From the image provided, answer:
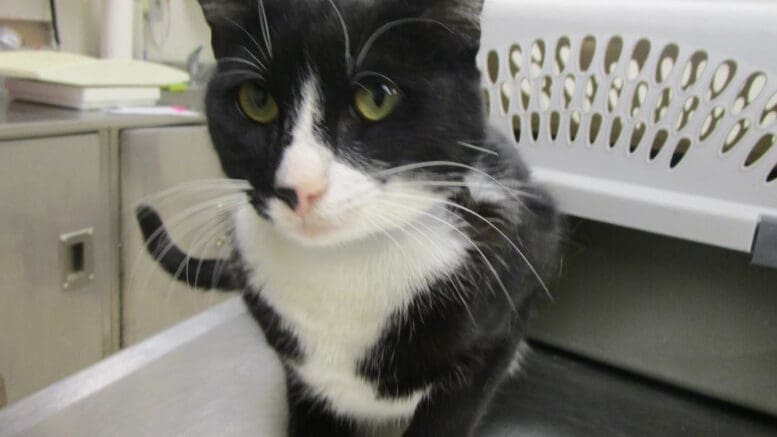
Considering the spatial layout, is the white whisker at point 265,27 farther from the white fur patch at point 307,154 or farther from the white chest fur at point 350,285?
the white chest fur at point 350,285

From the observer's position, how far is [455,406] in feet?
1.73

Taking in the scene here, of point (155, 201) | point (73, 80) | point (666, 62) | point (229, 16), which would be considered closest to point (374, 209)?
point (229, 16)

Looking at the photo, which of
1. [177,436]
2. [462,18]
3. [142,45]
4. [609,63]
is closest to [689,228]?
[609,63]

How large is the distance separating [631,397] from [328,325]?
0.41m

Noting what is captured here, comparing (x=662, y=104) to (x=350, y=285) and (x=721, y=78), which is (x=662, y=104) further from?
(x=350, y=285)

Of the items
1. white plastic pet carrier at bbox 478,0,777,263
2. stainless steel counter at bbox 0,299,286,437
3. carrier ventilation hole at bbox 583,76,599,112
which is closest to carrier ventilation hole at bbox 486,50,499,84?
white plastic pet carrier at bbox 478,0,777,263

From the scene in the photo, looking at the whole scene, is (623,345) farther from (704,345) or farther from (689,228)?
(689,228)

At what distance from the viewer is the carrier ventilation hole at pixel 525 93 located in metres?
0.70

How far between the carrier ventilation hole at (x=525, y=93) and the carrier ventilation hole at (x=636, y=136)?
4.8 inches

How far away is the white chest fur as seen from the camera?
0.49 metres

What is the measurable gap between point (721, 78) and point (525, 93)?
0.66ft

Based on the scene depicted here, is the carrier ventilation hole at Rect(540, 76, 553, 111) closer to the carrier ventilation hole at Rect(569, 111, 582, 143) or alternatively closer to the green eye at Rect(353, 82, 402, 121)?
the carrier ventilation hole at Rect(569, 111, 582, 143)

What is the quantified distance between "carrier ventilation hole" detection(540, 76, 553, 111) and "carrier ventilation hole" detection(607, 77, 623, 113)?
0.21 ft

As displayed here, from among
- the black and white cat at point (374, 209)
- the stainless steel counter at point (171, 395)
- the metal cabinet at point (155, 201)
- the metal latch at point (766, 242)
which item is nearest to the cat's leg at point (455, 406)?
the black and white cat at point (374, 209)
